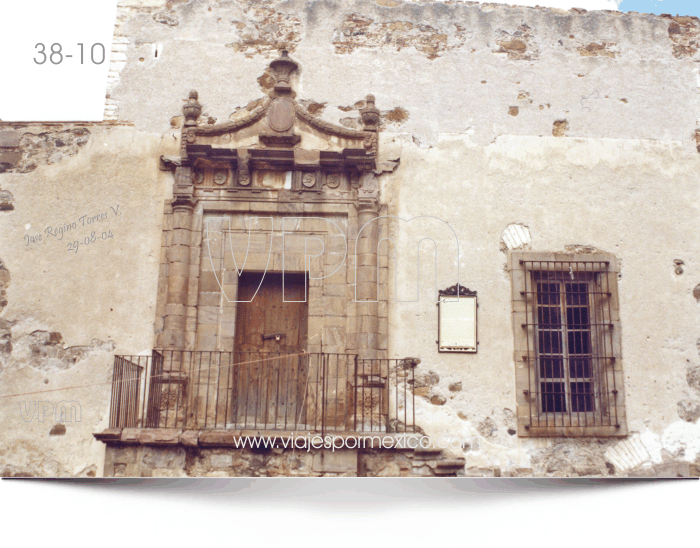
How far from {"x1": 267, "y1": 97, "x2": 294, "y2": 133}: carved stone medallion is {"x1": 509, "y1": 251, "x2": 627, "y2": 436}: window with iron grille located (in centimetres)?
273

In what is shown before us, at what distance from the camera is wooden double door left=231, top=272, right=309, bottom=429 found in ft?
23.4

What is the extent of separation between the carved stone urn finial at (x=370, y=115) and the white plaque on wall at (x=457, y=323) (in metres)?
1.97

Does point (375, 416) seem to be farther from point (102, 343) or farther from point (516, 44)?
point (516, 44)

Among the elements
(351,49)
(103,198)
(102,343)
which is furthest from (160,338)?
(351,49)

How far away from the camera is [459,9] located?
8.09 metres

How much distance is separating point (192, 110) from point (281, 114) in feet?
3.06

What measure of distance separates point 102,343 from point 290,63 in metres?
3.53

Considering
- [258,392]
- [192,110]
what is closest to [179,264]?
[258,392]

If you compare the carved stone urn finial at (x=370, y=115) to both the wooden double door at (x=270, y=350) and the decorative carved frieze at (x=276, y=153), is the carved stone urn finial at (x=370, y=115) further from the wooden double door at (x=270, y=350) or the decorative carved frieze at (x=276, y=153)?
the wooden double door at (x=270, y=350)

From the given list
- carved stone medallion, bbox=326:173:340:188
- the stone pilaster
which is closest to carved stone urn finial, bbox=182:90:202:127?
the stone pilaster

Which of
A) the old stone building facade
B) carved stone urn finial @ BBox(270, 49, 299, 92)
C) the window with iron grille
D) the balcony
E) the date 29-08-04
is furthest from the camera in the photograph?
carved stone urn finial @ BBox(270, 49, 299, 92)

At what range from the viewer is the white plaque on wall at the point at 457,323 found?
7219mm

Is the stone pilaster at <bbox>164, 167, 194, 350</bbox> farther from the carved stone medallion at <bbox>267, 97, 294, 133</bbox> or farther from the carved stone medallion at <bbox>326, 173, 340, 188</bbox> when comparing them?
the carved stone medallion at <bbox>326, 173, 340, 188</bbox>

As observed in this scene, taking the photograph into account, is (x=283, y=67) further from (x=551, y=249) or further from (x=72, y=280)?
(x=551, y=249)
